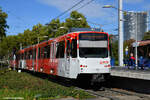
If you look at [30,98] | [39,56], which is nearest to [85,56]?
[30,98]

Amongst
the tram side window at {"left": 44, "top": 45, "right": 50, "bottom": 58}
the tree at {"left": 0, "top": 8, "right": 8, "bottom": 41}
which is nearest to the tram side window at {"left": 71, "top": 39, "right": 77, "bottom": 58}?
the tram side window at {"left": 44, "top": 45, "right": 50, "bottom": 58}

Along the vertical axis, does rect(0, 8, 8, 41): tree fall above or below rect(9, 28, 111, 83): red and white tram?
above

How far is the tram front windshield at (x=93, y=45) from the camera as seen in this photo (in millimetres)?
13502

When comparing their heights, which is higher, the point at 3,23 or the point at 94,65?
the point at 3,23

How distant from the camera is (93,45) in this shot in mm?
13570

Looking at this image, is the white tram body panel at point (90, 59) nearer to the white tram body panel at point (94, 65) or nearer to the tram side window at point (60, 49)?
the white tram body panel at point (94, 65)

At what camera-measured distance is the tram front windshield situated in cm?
1350

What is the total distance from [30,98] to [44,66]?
34.7 ft

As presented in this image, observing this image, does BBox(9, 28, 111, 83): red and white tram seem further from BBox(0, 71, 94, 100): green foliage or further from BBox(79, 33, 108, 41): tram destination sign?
BBox(0, 71, 94, 100): green foliage

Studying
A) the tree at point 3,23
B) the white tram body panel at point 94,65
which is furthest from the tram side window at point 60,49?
the tree at point 3,23

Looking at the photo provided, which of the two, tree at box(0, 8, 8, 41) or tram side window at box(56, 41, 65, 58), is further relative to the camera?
tree at box(0, 8, 8, 41)

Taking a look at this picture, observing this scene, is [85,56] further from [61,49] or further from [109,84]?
[109,84]

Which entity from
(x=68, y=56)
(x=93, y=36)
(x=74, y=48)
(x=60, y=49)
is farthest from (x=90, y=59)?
(x=60, y=49)

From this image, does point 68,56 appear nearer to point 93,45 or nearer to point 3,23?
point 93,45
